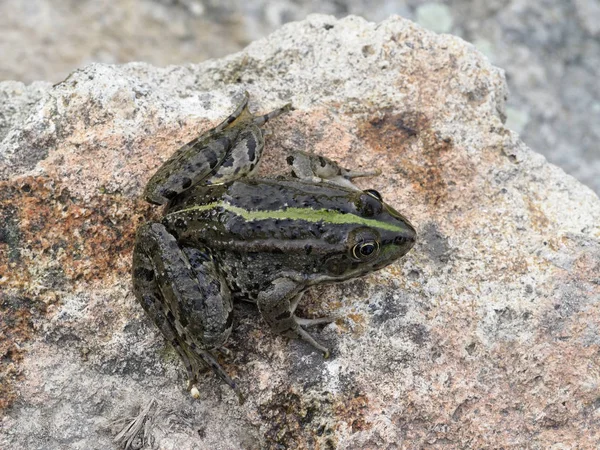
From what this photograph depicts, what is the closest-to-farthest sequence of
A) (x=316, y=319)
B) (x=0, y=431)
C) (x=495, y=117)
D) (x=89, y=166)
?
(x=0, y=431) < (x=316, y=319) < (x=89, y=166) < (x=495, y=117)

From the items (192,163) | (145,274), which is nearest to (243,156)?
(192,163)

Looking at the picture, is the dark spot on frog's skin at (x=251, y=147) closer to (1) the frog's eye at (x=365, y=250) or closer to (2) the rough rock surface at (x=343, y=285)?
(2) the rough rock surface at (x=343, y=285)

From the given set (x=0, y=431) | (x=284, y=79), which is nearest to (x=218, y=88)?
(x=284, y=79)

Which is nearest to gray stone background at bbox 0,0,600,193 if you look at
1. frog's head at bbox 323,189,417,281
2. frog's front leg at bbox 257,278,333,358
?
frog's head at bbox 323,189,417,281

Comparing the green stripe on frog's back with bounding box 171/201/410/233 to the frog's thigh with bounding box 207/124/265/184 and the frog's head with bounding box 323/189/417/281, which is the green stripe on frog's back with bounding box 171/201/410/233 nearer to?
the frog's head with bounding box 323/189/417/281

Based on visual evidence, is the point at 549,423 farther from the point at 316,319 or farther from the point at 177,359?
the point at 177,359

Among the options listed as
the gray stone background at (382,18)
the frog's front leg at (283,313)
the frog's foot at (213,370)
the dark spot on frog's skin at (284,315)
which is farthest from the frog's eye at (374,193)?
the gray stone background at (382,18)
